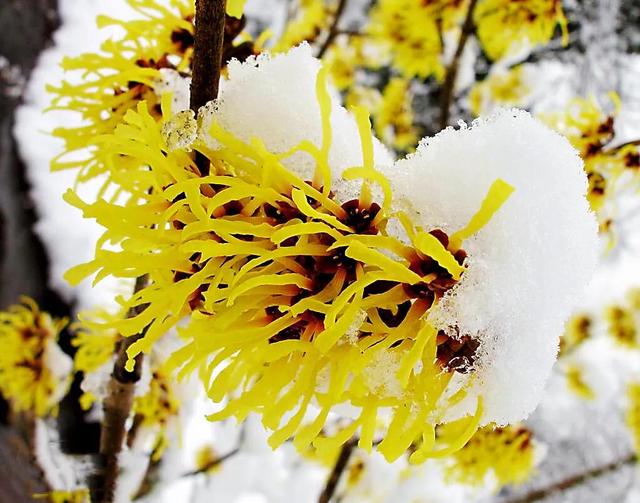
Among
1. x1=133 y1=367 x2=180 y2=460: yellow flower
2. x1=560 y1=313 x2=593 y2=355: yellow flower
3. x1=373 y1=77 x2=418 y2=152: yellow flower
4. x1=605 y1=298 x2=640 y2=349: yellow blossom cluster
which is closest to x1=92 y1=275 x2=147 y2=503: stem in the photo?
x1=133 y1=367 x2=180 y2=460: yellow flower

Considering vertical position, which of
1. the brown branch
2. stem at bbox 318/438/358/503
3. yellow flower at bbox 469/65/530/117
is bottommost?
the brown branch

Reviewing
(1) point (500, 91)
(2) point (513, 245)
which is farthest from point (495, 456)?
(1) point (500, 91)

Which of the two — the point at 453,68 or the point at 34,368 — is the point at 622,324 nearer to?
the point at 453,68

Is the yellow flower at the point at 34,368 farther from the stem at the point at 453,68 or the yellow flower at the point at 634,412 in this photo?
the yellow flower at the point at 634,412

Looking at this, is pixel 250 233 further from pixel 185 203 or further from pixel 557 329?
pixel 557 329

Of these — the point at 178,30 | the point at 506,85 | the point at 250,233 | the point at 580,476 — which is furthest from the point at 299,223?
the point at 506,85

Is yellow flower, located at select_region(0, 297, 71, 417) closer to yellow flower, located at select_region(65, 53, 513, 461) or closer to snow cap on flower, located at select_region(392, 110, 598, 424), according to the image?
yellow flower, located at select_region(65, 53, 513, 461)
